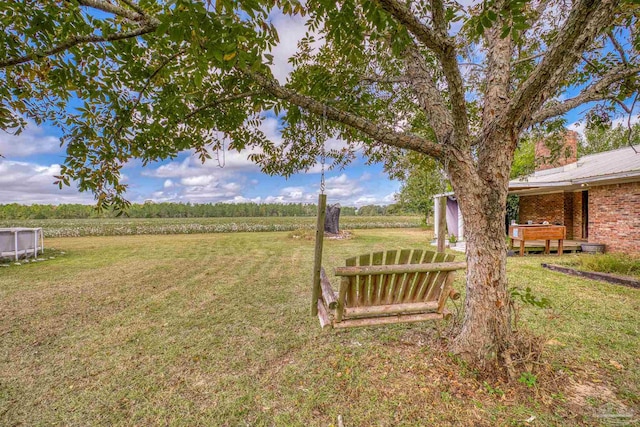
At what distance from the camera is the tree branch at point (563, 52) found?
2.08 meters

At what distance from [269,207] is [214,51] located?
4925 cm

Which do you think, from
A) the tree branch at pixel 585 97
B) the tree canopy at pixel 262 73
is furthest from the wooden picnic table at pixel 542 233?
the tree branch at pixel 585 97

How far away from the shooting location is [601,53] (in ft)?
14.2

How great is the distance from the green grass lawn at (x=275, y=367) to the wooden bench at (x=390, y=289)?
56 cm

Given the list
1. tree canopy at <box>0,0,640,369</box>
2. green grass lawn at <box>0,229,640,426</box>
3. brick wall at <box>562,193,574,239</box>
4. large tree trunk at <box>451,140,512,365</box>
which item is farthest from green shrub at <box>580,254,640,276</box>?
large tree trunk at <box>451,140,512,365</box>

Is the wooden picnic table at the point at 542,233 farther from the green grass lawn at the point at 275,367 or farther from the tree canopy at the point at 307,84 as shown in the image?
the tree canopy at the point at 307,84

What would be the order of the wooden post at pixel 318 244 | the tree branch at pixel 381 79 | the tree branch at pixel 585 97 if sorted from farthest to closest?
the tree branch at pixel 381 79 < the tree branch at pixel 585 97 < the wooden post at pixel 318 244

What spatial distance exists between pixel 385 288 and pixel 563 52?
8.48 feet

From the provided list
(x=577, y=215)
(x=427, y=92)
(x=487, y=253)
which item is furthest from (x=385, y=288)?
(x=577, y=215)

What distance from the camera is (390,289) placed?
3115 mm

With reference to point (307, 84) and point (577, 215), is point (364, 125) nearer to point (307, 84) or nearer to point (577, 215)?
point (307, 84)

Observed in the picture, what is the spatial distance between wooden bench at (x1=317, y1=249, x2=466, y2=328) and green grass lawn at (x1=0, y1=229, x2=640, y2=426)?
563mm

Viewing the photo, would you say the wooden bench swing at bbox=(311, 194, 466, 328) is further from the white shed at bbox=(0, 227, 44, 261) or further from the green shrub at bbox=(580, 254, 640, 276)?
the white shed at bbox=(0, 227, 44, 261)

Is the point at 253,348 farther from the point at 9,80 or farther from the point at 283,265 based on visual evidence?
the point at 283,265
